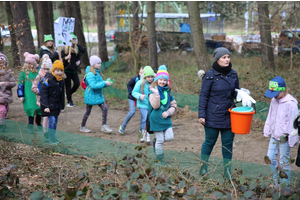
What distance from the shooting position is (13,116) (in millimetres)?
8172

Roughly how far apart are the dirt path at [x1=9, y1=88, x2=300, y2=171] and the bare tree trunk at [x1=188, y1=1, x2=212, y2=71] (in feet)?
6.42

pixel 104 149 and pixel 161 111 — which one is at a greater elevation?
pixel 161 111

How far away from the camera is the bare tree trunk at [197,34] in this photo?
9.38 m

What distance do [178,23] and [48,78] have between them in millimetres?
21697

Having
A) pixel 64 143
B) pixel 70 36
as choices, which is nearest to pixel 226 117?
pixel 64 143

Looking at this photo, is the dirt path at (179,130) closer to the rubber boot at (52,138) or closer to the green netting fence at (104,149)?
the green netting fence at (104,149)

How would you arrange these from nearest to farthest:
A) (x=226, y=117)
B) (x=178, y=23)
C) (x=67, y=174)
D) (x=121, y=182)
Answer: (x=121, y=182) < (x=67, y=174) < (x=226, y=117) < (x=178, y=23)

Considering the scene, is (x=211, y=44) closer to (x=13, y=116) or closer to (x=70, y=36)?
(x=70, y=36)

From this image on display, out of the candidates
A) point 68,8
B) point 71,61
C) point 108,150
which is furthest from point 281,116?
point 68,8

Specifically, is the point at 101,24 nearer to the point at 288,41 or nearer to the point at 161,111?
the point at 288,41

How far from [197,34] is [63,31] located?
4.03 metres

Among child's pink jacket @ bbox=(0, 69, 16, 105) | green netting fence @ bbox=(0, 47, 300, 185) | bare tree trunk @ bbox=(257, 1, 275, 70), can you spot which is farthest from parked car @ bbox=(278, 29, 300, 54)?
child's pink jacket @ bbox=(0, 69, 16, 105)

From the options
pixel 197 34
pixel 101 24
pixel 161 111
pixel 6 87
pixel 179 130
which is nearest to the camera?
pixel 161 111

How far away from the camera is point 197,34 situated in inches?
377
